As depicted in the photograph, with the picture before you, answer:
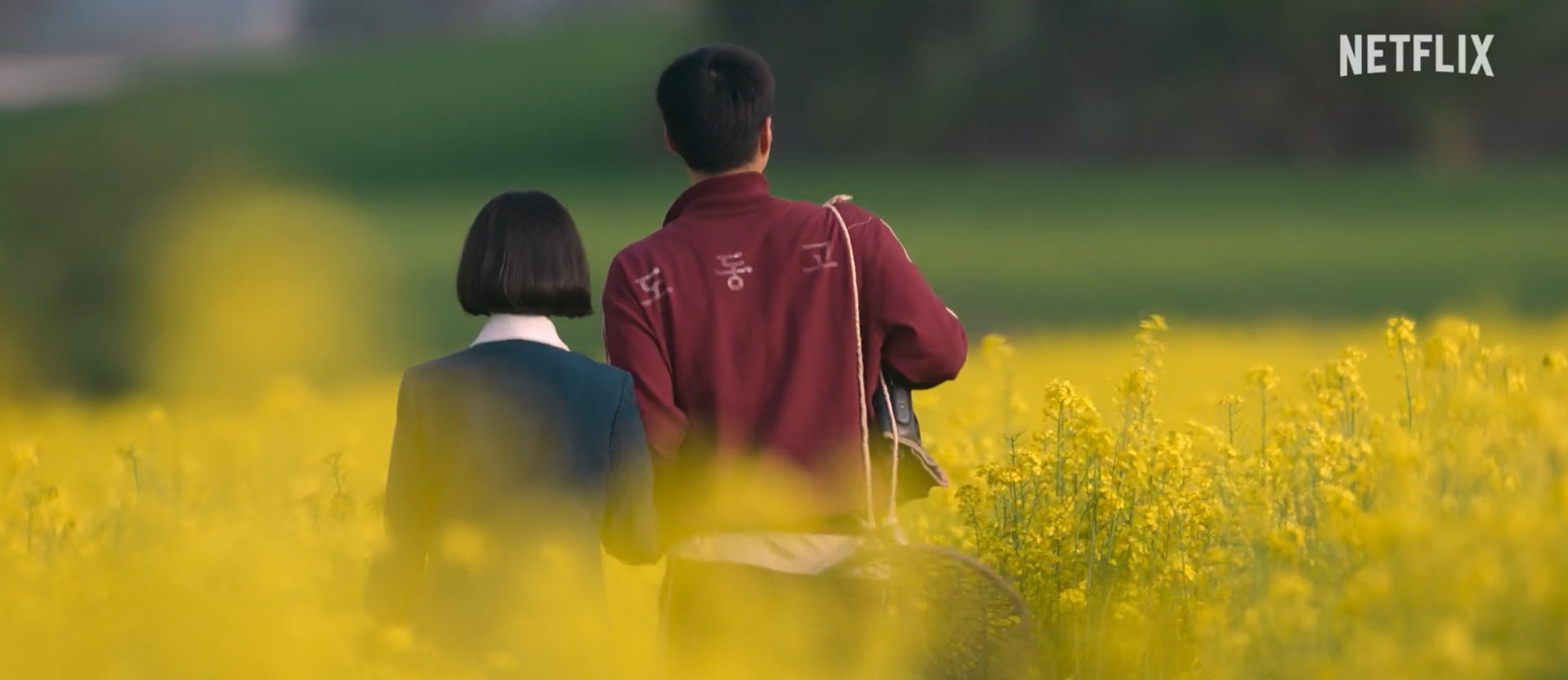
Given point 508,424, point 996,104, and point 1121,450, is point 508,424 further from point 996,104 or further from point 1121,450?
point 996,104

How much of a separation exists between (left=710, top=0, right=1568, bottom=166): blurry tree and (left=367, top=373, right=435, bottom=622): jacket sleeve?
3770 cm

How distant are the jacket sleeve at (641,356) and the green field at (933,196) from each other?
196cm

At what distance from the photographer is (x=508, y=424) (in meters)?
3.75

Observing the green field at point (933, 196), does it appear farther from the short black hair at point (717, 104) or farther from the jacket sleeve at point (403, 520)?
the jacket sleeve at point (403, 520)

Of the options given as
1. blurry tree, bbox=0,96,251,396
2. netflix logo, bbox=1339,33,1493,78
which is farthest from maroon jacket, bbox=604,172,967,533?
netflix logo, bbox=1339,33,1493,78

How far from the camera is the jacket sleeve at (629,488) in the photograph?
375 centimetres

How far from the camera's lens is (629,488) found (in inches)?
149

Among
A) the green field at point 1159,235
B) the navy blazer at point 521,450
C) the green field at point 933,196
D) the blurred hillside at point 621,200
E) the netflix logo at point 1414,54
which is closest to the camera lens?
the navy blazer at point 521,450

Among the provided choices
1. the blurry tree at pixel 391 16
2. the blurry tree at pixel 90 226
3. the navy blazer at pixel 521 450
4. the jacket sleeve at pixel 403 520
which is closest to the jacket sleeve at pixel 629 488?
the navy blazer at pixel 521 450

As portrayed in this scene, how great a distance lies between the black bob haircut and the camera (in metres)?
3.75

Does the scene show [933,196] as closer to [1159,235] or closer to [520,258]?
[1159,235]

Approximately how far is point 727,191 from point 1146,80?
43349 mm

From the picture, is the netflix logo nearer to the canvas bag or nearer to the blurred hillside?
the blurred hillside

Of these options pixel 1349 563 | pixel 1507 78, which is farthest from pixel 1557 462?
pixel 1507 78
